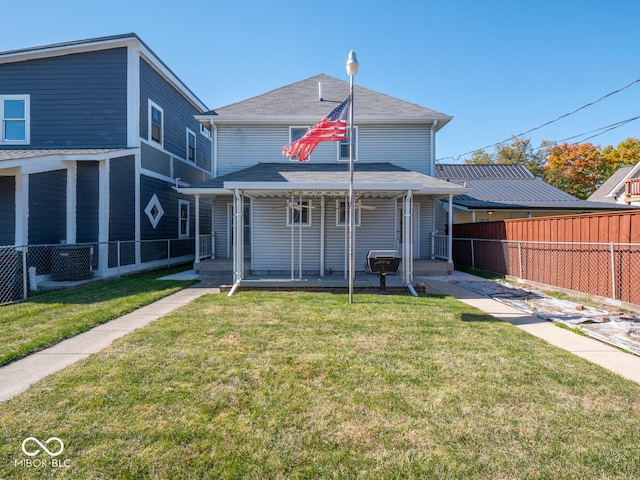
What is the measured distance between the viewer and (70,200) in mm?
10508

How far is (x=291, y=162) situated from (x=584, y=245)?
9274 mm

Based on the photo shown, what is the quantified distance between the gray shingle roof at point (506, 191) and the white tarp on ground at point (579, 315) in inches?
288

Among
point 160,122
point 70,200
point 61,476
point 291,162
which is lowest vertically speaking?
point 61,476

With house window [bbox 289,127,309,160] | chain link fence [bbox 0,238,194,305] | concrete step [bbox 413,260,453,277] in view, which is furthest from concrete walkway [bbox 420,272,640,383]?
chain link fence [bbox 0,238,194,305]

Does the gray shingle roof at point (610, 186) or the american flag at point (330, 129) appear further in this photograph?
the gray shingle roof at point (610, 186)

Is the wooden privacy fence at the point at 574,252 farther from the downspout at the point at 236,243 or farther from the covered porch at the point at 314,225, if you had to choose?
the downspout at the point at 236,243

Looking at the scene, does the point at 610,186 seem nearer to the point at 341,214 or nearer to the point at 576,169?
the point at 576,169

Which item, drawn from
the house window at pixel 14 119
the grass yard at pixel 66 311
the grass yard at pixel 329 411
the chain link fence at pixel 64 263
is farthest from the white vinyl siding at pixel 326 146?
the grass yard at pixel 329 411

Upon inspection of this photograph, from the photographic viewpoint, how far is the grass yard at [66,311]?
15.5ft

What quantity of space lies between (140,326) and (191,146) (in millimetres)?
13286

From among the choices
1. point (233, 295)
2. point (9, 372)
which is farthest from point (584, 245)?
point (9, 372)

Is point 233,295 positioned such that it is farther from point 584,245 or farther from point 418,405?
point 584,245

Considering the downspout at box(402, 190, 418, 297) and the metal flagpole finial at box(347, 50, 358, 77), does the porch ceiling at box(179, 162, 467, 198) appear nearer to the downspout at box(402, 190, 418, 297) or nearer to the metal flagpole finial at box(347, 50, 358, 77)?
the downspout at box(402, 190, 418, 297)

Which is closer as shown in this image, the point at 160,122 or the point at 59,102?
the point at 59,102
